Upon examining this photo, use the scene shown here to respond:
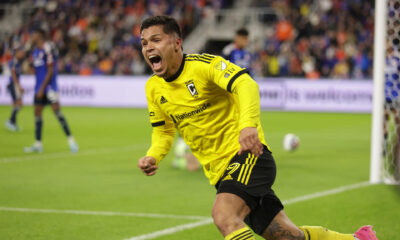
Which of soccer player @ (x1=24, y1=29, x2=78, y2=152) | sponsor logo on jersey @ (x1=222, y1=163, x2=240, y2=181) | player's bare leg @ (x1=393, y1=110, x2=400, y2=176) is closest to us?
sponsor logo on jersey @ (x1=222, y1=163, x2=240, y2=181)

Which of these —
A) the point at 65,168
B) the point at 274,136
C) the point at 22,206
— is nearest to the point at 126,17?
the point at 274,136

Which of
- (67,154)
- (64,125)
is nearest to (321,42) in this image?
(64,125)

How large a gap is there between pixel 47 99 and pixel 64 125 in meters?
0.60

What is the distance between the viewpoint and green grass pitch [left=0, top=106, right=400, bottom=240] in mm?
6824

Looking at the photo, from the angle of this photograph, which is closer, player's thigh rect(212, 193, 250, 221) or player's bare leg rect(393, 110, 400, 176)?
player's thigh rect(212, 193, 250, 221)

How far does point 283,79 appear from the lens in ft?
77.5

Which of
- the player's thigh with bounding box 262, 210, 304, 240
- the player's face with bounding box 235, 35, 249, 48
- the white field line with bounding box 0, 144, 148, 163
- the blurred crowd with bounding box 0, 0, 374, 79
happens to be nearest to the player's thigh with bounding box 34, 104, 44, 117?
the white field line with bounding box 0, 144, 148, 163

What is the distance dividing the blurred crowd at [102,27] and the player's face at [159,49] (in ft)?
79.1

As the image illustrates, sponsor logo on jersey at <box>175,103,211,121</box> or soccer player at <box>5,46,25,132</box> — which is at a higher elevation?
sponsor logo on jersey at <box>175,103,211,121</box>

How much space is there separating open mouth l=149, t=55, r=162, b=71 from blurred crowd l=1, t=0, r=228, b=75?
79.1ft

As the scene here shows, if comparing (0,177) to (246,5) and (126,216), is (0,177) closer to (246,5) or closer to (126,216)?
(126,216)

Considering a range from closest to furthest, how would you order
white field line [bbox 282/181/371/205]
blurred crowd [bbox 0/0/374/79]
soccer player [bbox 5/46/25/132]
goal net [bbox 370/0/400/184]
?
white field line [bbox 282/181/371/205] → goal net [bbox 370/0/400/184] → soccer player [bbox 5/46/25/132] → blurred crowd [bbox 0/0/374/79]

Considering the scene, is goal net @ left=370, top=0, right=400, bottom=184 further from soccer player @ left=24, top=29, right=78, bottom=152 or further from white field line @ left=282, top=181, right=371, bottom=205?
soccer player @ left=24, top=29, right=78, bottom=152

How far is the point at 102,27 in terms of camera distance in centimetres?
3219
